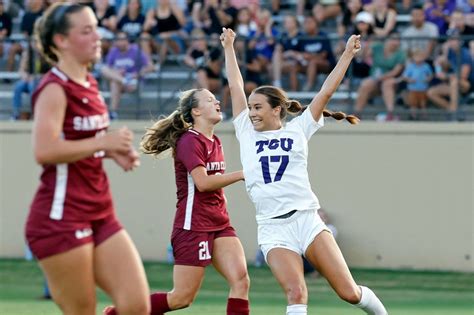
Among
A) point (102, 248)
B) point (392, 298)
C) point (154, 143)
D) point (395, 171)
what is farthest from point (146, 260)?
point (102, 248)

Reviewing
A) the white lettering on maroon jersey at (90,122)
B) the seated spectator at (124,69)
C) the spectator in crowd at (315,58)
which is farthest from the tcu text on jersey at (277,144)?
the seated spectator at (124,69)

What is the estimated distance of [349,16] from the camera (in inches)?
659

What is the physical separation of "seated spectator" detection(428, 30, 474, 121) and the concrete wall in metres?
0.35

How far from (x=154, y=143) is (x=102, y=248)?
2.86 m

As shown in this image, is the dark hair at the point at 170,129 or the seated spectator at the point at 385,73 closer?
the dark hair at the point at 170,129

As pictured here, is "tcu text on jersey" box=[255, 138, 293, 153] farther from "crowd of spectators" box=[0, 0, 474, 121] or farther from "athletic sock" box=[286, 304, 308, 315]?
"crowd of spectators" box=[0, 0, 474, 121]

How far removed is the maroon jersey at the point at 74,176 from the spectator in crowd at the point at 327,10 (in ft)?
37.0

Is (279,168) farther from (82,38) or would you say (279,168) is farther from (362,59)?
(362,59)

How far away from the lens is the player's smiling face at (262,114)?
8477mm

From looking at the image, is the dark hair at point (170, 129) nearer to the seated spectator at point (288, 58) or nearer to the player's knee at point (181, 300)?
the player's knee at point (181, 300)

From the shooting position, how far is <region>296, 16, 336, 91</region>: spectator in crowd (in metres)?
16.0

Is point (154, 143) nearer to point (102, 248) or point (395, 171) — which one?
point (102, 248)

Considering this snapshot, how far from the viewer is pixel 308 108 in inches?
336

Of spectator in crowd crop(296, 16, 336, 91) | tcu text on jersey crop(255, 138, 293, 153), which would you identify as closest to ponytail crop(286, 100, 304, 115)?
tcu text on jersey crop(255, 138, 293, 153)
